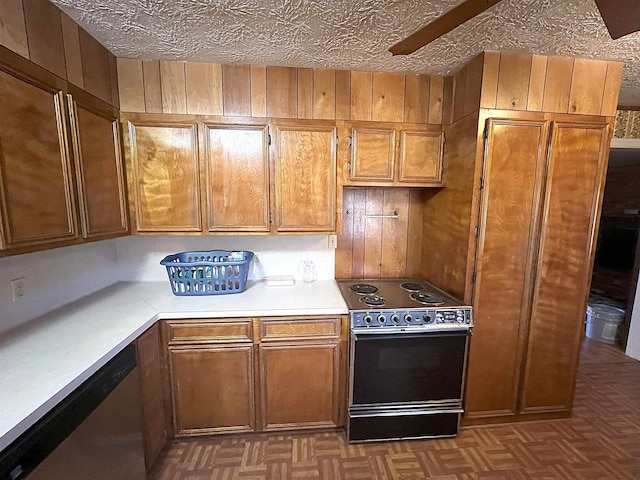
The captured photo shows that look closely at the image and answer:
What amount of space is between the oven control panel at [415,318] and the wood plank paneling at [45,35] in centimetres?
194

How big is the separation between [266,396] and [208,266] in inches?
35.9

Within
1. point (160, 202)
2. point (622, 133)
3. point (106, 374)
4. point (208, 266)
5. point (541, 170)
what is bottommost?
point (106, 374)

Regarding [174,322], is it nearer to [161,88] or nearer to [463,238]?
[161,88]

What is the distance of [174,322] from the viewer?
169 centimetres

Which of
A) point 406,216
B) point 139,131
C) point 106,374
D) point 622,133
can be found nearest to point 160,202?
point 139,131

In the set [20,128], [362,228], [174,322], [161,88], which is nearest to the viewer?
[20,128]

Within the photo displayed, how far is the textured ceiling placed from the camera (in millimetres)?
1297

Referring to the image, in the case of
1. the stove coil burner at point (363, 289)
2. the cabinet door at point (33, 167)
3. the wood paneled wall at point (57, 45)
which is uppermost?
the wood paneled wall at point (57, 45)

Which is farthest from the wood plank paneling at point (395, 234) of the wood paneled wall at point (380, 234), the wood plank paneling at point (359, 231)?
the wood plank paneling at point (359, 231)

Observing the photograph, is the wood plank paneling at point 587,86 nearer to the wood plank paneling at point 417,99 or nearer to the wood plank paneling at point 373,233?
the wood plank paneling at point 417,99

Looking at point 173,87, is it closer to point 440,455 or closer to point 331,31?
point 331,31

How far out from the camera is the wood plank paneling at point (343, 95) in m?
1.91

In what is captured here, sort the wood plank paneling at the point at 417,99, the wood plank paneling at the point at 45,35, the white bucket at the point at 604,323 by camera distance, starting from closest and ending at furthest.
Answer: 1. the wood plank paneling at the point at 45,35
2. the wood plank paneling at the point at 417,99
3. the white bucket at the point at 604,323

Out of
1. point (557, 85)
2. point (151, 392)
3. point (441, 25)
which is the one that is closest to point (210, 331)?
point (151, 392)
